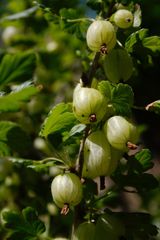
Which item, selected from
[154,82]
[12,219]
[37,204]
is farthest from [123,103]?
[154,82]

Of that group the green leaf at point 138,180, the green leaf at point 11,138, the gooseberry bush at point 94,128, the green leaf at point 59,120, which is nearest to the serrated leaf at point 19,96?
the gooseberry bush at point 94,128

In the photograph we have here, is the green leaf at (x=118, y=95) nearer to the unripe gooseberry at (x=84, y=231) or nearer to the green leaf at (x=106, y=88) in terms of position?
the green leaf at (x=106, y=88)

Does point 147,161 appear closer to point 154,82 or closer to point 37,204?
point 37,204

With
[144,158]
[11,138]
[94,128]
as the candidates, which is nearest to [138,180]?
[144,158]

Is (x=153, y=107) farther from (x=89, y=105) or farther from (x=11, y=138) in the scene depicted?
(x=11, y=138)

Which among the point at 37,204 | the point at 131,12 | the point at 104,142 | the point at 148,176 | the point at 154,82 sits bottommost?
the point at 154,82

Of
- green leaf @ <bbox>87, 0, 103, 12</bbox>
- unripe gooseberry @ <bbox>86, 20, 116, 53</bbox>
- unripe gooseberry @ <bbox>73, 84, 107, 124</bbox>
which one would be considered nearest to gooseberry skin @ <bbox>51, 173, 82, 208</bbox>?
unripe gooseberry @ <bbox>73, 84, 107, 124</bbox>
